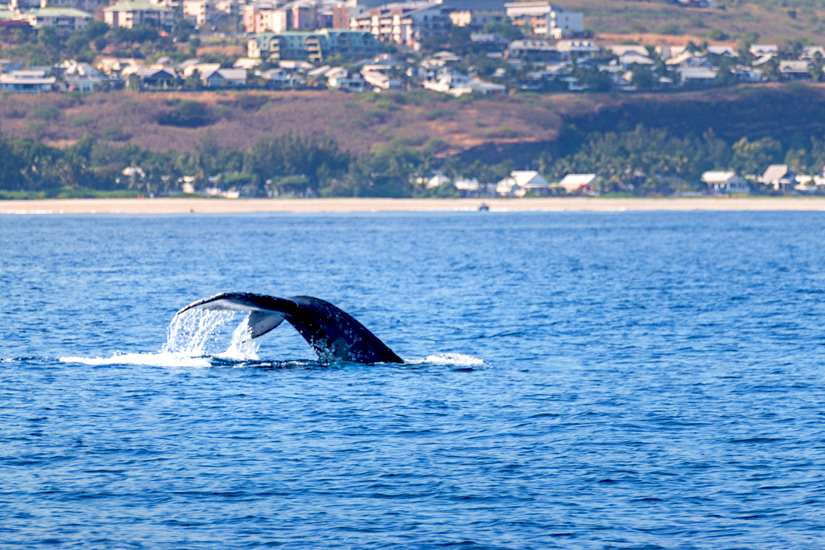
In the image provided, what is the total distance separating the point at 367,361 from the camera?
3108 centimetres

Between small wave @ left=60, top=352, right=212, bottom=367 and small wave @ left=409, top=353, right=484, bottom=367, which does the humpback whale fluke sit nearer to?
small wave @ left=409, top=353, right=484, bottom=367

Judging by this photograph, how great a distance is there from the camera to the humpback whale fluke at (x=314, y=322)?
2266 centimetres

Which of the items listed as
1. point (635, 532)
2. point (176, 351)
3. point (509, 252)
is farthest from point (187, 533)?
point (509, 252)

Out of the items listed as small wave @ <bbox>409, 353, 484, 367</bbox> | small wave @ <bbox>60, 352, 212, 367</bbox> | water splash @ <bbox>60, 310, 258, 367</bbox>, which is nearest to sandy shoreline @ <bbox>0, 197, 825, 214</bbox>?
water splash @ <bbox>60, 310, 258, 367</bbox>

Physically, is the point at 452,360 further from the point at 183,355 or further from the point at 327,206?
the point at 327,206

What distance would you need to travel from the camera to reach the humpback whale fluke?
22656mm

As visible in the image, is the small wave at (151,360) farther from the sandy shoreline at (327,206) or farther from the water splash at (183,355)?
the sandy shoreline at (327,206)

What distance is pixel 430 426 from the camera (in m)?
25.0

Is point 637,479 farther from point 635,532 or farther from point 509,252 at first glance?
point 509,252

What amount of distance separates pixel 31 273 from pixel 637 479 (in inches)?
2312

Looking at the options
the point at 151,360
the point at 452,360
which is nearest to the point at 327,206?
the point at 151,360

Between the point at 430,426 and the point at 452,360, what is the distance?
32.5 ft

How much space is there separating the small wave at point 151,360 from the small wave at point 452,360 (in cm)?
604

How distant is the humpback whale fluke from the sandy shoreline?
147 meters
